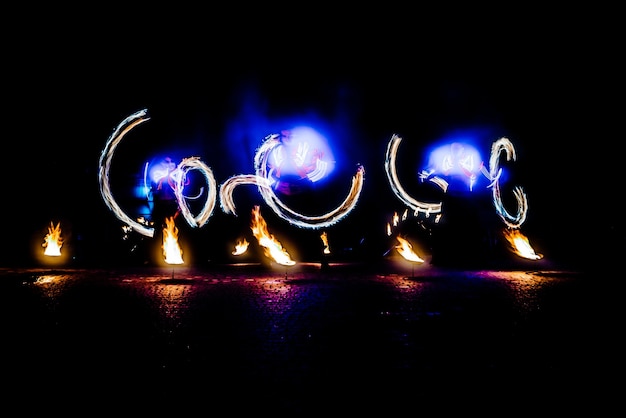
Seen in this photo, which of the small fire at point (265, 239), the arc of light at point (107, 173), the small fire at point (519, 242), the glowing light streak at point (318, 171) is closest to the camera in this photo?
the arc of light at point (107, 173)

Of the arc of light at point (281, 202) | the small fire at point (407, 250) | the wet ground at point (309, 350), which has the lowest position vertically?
the small fire at point (407, 250)

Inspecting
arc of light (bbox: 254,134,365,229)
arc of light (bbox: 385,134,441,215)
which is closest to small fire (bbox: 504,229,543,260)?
arc of light (bbox: 385,134,441,215)

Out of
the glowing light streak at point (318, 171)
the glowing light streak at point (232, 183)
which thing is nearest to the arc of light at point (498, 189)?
the glowing light streak at point (318, 171)

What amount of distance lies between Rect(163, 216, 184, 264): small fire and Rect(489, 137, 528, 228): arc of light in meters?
10.9

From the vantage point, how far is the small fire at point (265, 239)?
51.8ft

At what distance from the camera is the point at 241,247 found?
18859mm

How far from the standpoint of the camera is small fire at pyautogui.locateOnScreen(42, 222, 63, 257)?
18.2m

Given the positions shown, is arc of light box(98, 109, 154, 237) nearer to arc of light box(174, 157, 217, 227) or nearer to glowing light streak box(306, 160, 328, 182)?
arc of light box(174, 157, 217, 227)

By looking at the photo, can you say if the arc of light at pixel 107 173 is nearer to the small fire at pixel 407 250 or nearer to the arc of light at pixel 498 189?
the small fire at pixel 407 250

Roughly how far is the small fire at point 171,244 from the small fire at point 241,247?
8.24 feet

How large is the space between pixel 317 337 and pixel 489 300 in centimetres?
437

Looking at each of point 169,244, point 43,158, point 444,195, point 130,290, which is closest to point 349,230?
point 444,195

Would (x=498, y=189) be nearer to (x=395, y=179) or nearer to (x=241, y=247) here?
(x=395, y=179)

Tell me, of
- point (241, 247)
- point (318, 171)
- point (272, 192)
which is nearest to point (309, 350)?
point (272, 192)
